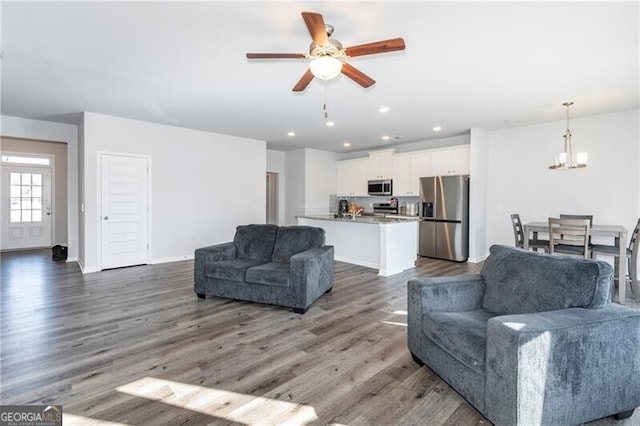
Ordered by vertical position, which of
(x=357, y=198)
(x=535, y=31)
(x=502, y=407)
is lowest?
(x=502, y=407)

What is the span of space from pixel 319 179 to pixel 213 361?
21.5ft

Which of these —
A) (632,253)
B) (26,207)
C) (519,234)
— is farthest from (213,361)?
(26,207)

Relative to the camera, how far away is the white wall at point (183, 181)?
16.7ft

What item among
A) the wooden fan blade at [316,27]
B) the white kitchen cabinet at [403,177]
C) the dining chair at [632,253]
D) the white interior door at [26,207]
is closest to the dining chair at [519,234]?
the dining chair at [632,253]

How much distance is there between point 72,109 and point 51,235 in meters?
4.60

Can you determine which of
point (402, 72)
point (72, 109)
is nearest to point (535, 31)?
point (402, 72)

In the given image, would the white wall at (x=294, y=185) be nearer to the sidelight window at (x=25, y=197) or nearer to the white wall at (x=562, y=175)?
the white wall at (x=562, y=175)

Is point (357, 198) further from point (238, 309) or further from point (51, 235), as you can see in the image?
point (51, 235)

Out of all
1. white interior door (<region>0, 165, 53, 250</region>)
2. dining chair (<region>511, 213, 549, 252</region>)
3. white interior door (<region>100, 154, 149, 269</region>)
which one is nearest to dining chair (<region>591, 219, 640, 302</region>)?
dining chair (<region>511, 213, 549, 252</region>)

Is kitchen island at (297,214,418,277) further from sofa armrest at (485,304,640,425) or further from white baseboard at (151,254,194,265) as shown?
sofa armrest at (485,304,640,425)

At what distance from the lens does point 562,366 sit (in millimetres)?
1520

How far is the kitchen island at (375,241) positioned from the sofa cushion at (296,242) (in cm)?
135

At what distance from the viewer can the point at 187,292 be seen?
4.02 metres

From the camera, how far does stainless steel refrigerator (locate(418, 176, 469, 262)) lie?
19.8 ft
